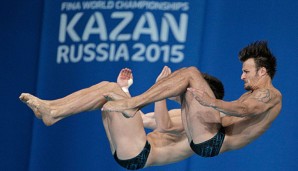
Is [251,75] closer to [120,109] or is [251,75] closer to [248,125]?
[248,125]

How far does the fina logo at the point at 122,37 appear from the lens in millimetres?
6734

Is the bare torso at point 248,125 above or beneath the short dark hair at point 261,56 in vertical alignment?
beneath

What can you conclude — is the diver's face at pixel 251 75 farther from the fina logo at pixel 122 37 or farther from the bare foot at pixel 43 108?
the fina logo at pixel 122 37

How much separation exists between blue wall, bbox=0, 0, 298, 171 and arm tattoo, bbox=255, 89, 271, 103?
165 cm

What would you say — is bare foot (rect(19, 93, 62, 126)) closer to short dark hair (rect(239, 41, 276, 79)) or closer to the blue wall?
short dark hair (rect(239, 41, 276, 79))

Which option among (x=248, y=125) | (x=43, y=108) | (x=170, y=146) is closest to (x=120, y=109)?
(x=43, y=108)

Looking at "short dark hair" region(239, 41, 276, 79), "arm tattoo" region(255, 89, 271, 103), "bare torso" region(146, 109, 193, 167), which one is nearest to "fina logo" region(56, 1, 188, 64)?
"bare torso" region(146, 109, 193, 167)

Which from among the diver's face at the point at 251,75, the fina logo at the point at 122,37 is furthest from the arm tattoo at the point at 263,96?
the fina logo at the point at 122,37

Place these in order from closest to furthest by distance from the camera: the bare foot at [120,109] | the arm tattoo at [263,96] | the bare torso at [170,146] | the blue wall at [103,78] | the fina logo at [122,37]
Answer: the bare foot at [120,109] → the arm tattoo at [263,96] → the bare torso at [170,146] → the blue wall at [103,78] → the fina logo at [122,37]

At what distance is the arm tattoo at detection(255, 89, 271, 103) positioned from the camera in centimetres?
487

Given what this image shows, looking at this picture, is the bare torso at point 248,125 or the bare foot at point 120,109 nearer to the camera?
the bare foot at point 120,109

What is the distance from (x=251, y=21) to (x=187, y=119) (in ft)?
6.10

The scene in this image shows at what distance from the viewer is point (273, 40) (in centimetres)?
656

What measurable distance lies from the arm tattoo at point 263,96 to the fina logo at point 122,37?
186cm
